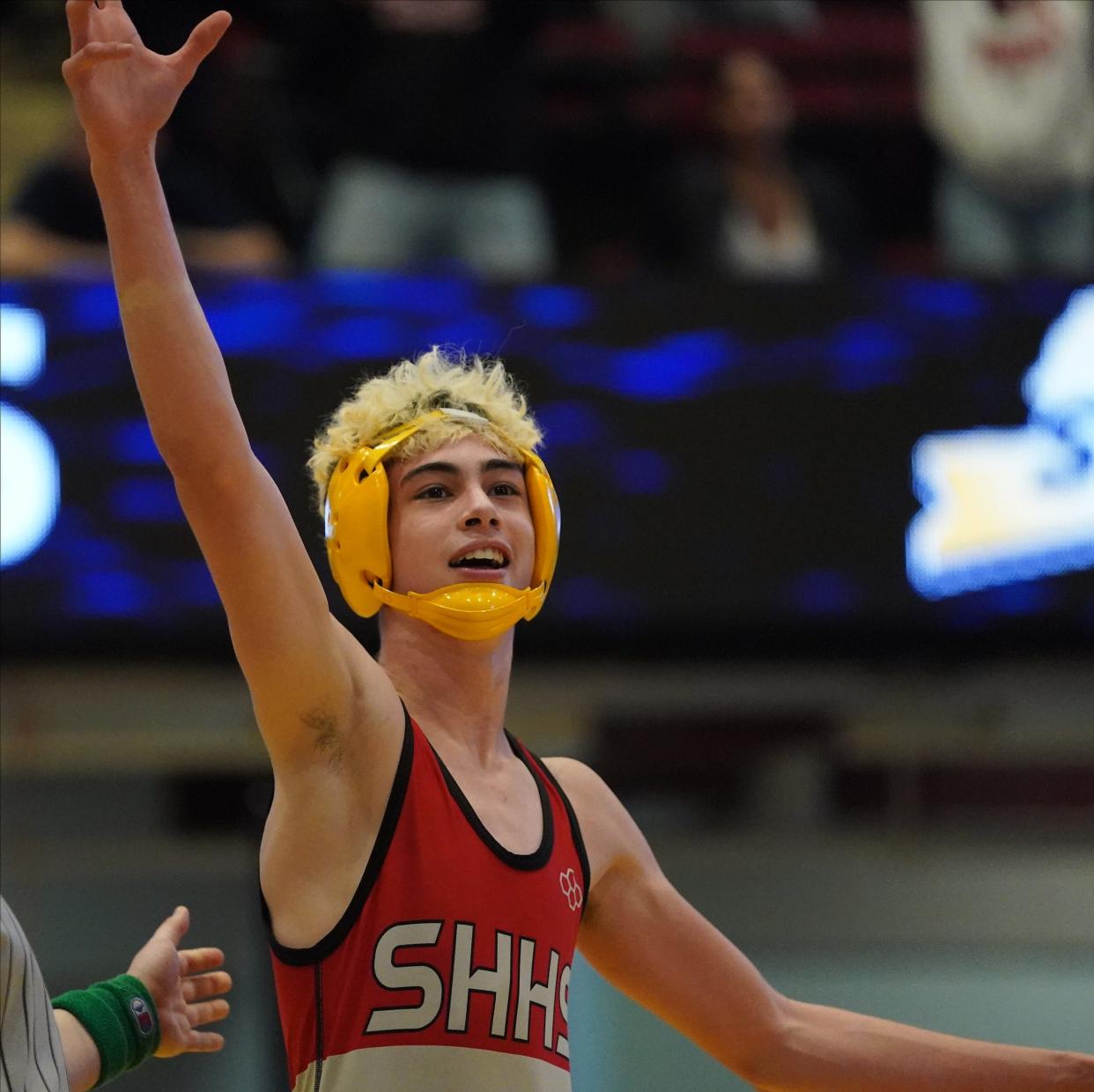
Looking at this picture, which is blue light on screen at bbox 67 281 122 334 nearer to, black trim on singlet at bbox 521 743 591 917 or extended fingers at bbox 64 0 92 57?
black trim on singlet at bbox 521 743 591 917

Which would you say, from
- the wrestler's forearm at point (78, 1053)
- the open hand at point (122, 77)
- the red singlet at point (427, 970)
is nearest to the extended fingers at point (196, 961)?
the wrestler's forearm at point (78, 1053)

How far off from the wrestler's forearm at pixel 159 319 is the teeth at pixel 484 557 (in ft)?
1.75

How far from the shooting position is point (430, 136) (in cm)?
691

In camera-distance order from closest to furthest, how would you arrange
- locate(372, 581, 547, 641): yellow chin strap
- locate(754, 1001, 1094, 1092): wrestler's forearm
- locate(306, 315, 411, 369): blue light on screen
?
locate(372, 581, 547, 641): yellow chin strap
locate(754, 1001, 1094, 1092): wrestler's forearm
locate(306, 315, 411, 369): blue light on screen

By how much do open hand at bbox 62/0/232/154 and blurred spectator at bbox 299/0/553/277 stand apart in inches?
172

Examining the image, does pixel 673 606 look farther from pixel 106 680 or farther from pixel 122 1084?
pixel 122 1084

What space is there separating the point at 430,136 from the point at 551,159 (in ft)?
5.32

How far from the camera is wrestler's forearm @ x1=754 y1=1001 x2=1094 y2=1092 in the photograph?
3094mm

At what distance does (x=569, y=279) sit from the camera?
6688 mm

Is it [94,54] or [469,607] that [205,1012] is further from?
[94,54]

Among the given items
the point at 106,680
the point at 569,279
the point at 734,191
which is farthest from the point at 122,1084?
the point at 734,191

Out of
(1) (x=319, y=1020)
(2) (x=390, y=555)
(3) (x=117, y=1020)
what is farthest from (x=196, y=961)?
(2) (x=390, y=555)

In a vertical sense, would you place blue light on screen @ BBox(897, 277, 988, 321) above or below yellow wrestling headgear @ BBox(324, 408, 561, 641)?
above

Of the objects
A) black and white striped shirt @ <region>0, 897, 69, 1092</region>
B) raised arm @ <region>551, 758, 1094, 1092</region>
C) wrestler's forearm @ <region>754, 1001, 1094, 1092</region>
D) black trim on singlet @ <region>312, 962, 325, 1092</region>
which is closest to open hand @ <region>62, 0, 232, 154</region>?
black and white striped shirt @ <region>0, 897, 69, 1092</region>
